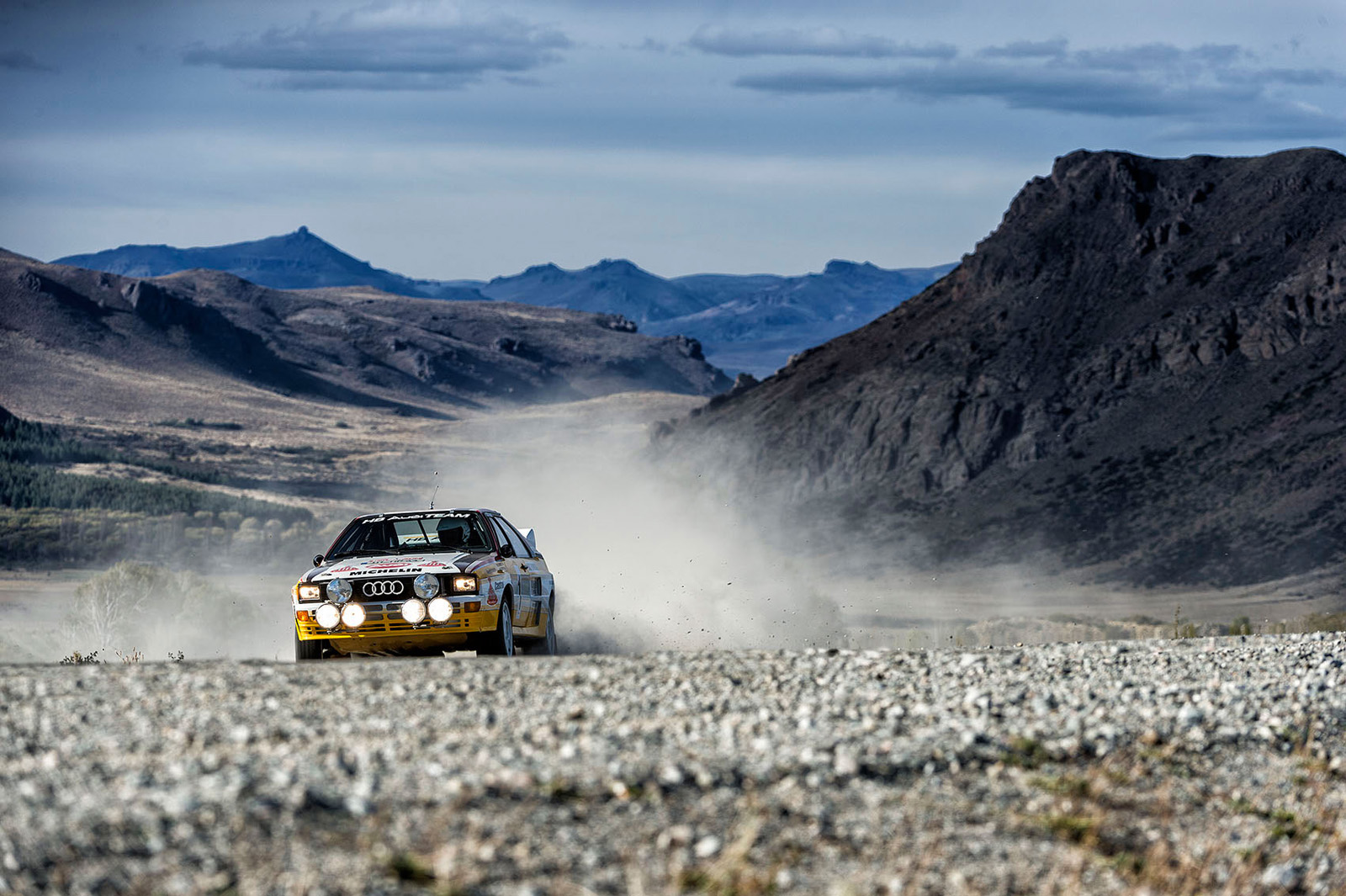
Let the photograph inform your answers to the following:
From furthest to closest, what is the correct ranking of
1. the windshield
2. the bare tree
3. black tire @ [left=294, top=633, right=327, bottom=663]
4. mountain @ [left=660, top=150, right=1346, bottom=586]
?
1. mountain @ [left=660, top=150, right=1346, bottom=586]
2. the bare tree
3. the windshield
4. black tire @ [left=294, top=633, right=327, bottom=663]

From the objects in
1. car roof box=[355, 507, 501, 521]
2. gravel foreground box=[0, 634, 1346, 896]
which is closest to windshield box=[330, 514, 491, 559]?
car roof box=[355, 507, 501, 521]

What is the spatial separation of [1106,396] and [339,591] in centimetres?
7858

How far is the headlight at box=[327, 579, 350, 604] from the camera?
546 inches

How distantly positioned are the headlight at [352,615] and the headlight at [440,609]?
0.58 meters

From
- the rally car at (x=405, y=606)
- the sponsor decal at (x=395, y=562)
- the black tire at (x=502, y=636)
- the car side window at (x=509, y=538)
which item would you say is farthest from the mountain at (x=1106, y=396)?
the sponsor decal at (x=395, y=562)

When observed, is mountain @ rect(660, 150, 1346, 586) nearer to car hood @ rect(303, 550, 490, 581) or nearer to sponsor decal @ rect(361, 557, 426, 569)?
car hood @ rect(303, 550, 490, 581)

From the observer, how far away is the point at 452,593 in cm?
1384

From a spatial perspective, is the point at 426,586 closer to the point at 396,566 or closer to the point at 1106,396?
the point at 396,566

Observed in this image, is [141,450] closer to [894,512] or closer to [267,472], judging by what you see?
[267,472]

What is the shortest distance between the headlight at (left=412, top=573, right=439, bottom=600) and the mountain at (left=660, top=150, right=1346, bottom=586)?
59794 millimetres

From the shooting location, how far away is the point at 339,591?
546 inches

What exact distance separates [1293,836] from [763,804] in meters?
3.82

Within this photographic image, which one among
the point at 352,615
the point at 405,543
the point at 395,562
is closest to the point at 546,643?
the point at 405,543

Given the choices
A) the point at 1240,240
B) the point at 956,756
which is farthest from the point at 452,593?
the point at 1240,240
